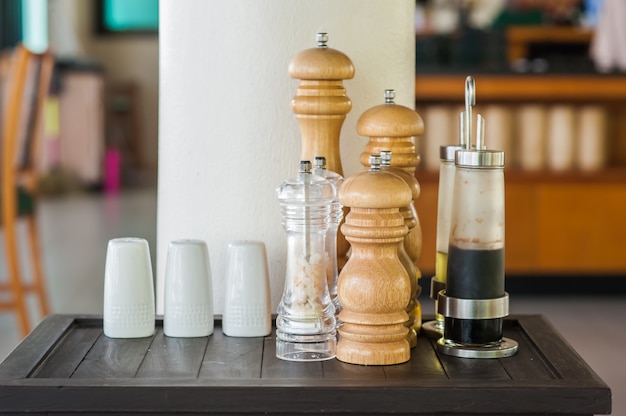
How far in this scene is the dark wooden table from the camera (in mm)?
1257

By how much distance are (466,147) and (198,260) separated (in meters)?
0.44

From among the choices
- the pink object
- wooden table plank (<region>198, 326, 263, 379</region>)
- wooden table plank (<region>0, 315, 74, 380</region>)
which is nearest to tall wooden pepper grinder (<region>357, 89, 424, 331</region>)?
wooden table plank (<region>198, 326, 263, 379</region>)

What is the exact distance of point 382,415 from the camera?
127cm

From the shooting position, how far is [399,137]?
153 centimetres

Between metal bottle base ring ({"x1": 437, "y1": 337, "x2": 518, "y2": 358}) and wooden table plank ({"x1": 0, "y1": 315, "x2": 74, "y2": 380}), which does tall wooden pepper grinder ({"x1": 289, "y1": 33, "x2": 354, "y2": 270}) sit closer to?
metal bottle base ring ({"x1": 437, "y1": 337, "x2": 518, "y2": 358})

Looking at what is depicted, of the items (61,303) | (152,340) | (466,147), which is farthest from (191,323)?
(61,303)

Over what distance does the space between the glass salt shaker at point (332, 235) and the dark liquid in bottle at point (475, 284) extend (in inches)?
6.6

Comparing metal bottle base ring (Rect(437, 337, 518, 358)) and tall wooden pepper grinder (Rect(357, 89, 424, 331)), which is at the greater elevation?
tall wooden pepper grinder (Rect(357, 89, 424, 331))

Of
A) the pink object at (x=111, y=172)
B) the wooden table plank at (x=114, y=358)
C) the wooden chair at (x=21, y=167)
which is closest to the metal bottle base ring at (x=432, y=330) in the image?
the wooden table plank at (x=114, y=358)

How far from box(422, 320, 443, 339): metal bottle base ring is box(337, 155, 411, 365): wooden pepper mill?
0.16 m

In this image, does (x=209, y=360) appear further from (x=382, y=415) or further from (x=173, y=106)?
(x=173, y=106)

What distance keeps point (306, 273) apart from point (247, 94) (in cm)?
42

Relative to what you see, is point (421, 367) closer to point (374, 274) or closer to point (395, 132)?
point (374, 274)

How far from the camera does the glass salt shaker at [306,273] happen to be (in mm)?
1411
